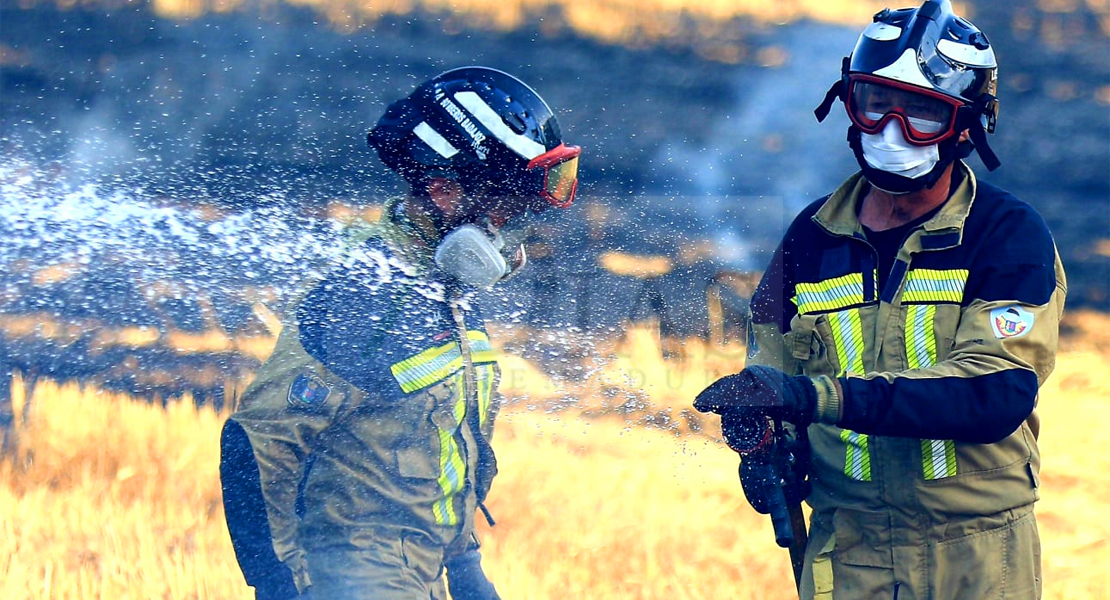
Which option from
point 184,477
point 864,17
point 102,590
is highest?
point 864,17

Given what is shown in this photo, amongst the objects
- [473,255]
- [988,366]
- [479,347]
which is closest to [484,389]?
[479,347]

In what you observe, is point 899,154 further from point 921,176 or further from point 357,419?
point 357,419

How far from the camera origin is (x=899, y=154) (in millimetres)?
1666

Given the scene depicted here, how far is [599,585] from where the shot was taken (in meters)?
2.32

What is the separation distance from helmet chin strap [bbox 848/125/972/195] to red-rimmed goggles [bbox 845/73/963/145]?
0.03 m

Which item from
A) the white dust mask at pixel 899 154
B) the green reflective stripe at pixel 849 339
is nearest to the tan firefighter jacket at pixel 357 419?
the green reflective stripe at pixel 849 339

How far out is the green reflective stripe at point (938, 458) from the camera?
1662 millimetres

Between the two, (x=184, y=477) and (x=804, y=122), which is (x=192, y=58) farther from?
(x=804, y=122)

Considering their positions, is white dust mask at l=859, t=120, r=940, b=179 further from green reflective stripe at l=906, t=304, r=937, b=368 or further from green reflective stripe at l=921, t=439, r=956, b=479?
green reflective stripe at l=921, t=439, r=956, b=479

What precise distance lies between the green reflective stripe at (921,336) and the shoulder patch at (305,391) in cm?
99

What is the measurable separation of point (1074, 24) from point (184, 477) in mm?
2464

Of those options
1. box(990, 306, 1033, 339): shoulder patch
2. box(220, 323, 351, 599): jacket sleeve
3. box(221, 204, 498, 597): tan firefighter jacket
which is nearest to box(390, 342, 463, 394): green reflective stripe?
box(221, 204, 498, 597): tan firefighter jacket

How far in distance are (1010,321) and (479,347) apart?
942mm

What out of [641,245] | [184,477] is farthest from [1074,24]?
[184,477]
